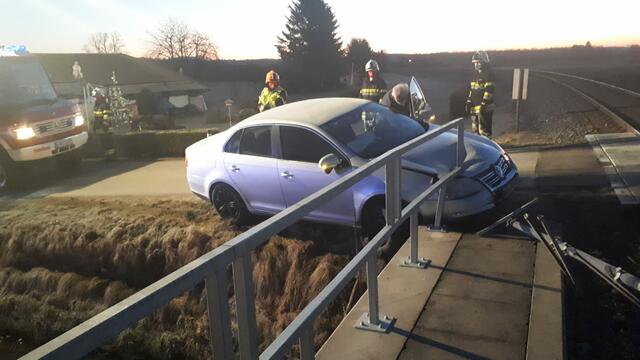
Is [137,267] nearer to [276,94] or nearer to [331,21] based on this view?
[276,94]

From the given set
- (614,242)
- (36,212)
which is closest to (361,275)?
(614,242)

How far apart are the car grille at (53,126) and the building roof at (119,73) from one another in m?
29.8

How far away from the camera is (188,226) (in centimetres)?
769

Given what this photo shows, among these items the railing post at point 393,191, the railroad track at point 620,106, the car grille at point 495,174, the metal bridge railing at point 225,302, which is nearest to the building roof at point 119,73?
the railroad track at point 620,106

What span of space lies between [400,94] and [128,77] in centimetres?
4046

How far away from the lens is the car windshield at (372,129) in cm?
613

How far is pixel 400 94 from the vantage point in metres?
7.91

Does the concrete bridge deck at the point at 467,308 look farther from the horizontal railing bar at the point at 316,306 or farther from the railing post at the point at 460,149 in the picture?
the railing post at the point at 460,149

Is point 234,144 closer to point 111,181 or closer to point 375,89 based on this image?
point 375,89

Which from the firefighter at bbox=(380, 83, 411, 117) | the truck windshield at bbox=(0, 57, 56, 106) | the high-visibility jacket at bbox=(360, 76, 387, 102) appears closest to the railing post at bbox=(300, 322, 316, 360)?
the firefighter at bbox=(380, 83, 411, 117)

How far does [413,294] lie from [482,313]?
1.83 ft

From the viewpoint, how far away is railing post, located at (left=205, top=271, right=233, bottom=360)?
74.4 inches

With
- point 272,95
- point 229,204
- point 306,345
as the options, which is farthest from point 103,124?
point 306,345

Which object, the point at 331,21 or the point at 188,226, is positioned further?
the point at 331,21
